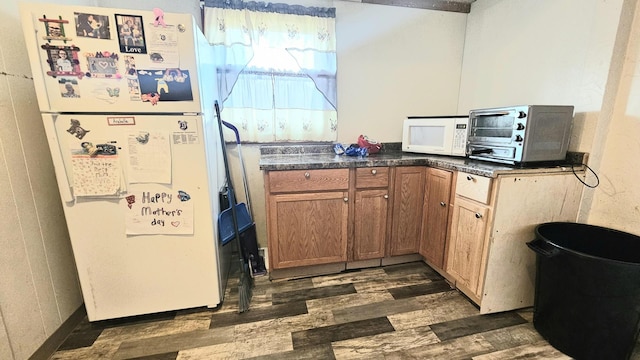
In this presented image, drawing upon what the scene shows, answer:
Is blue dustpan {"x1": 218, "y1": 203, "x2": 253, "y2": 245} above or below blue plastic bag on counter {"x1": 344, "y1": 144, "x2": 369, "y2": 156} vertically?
below

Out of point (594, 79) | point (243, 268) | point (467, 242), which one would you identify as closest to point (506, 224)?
point (467, 242)

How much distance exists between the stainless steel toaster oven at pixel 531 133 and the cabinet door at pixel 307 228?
1.05 m

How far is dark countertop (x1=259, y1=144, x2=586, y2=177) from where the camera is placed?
153 centimetres

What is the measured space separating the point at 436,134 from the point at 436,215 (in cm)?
66

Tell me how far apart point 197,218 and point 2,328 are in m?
0.88

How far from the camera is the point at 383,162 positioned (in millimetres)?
1954

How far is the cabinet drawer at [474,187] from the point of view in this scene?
1519mm

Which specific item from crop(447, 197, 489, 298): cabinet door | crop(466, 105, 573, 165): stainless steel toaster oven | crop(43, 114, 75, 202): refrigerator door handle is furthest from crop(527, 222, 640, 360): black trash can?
crop(43, 114, 75, 202): refrigerator door handle

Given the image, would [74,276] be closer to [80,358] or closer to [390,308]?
[80,358]

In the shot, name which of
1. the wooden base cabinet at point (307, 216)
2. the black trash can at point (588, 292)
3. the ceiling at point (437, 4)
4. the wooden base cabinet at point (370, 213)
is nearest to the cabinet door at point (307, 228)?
the wooden base cabinet at point (307, 216)

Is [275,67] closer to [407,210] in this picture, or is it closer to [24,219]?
[407,210]

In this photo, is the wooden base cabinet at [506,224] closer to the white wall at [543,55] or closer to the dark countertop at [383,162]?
the dark countertop at [383,162]

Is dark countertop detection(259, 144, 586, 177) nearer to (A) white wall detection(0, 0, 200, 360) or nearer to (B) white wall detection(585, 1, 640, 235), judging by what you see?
(B) white wall detection(585, 1, 640, 235)

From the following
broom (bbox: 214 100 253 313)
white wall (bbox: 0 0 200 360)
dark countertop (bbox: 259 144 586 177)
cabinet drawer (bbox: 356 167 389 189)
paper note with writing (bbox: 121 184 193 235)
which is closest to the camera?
white wall (bbox: 0 0 200 360)
